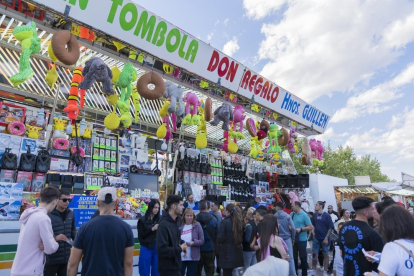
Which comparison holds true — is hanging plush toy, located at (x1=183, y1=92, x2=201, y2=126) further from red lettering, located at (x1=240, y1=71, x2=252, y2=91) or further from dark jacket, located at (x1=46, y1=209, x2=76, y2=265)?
dark jacket, located at (x1=46, y1=209, x2=76, y2=265)

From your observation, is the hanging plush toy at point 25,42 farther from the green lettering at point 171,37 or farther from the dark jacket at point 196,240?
the dark jacket at point 196,240

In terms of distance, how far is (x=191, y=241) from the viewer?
4.23 m

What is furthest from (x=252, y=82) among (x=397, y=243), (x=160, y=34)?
(x=397, y=243)

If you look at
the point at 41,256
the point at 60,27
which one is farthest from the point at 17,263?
the point at 60,27

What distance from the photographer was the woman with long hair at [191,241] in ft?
14.0

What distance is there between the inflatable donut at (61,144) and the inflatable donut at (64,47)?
9.00ft

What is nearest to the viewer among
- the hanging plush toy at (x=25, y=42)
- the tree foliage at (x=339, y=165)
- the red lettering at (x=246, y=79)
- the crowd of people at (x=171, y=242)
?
the crowd of people at (x=171, y=242)

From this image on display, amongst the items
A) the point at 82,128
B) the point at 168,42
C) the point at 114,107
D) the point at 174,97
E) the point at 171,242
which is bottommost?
the point at 171,242

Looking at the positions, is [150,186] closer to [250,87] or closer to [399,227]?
[250,87]

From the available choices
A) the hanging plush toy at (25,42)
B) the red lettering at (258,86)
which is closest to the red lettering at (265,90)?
the red lettering at (258,86)

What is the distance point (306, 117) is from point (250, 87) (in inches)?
125

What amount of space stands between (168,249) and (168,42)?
3.32 meters

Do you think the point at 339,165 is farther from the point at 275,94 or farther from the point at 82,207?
the point at 82,207

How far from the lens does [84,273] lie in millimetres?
2322
